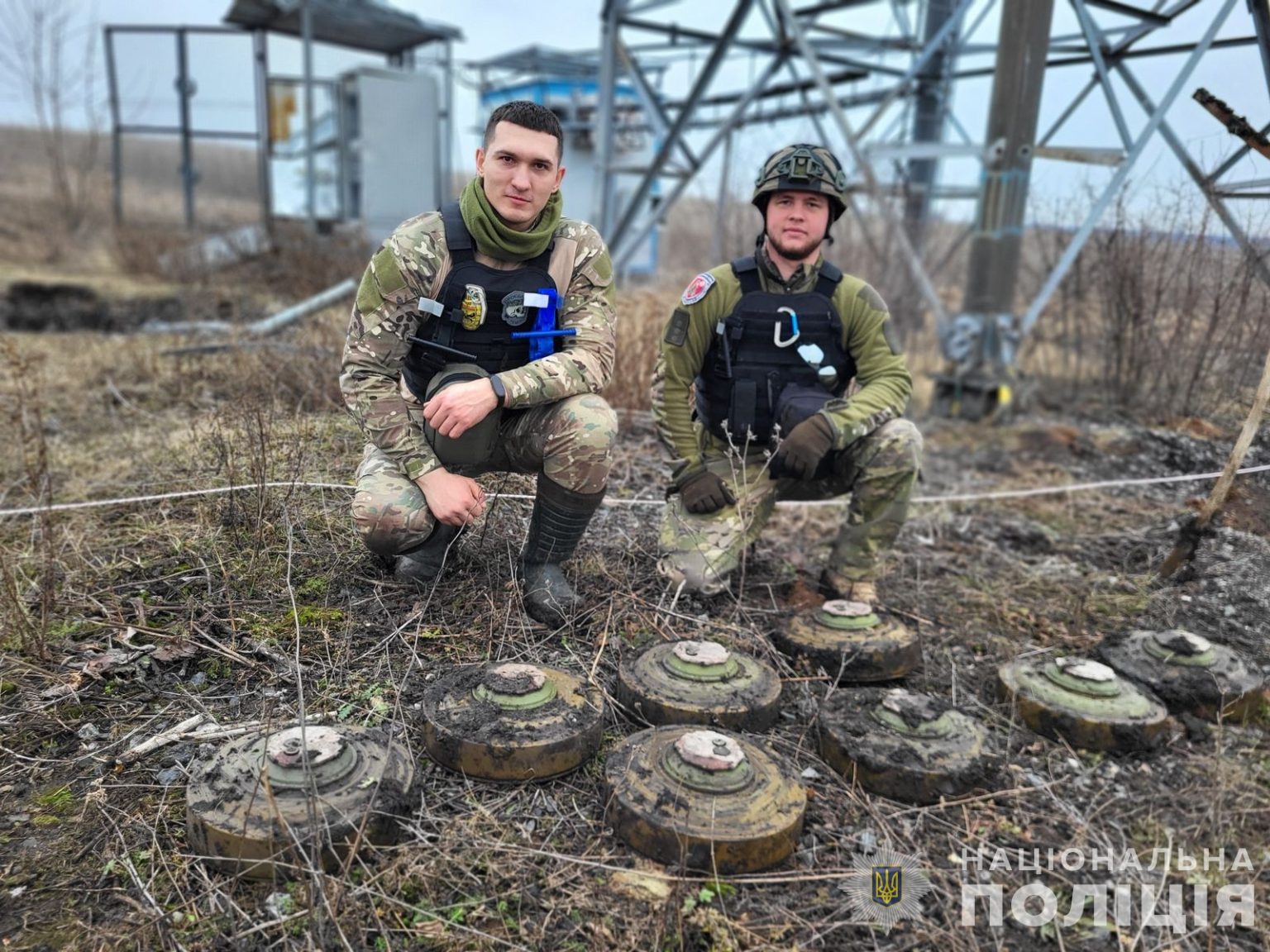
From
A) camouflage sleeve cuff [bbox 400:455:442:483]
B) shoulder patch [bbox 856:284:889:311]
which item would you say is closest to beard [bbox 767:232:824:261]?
shoulder patch [bbox 856:284:889:311]

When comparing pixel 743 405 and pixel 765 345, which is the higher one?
pixel 765 345

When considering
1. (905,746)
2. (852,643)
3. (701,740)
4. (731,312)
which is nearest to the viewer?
(701,740)

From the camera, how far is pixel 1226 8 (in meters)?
5.12

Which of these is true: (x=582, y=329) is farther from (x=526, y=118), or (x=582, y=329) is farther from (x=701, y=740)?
(x=701, y=740)

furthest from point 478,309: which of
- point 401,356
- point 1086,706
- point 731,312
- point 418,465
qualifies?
point 1086,706

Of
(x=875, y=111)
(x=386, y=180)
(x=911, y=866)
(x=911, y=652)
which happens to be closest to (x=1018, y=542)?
(x=911, y=652)

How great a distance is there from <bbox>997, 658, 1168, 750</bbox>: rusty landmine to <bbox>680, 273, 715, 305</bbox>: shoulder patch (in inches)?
65.3

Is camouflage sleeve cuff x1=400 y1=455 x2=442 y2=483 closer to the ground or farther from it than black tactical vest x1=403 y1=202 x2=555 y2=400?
closer to the ground

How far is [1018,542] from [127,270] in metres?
11.0

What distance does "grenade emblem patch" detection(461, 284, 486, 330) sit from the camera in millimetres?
2590

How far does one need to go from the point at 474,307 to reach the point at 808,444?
123 cm

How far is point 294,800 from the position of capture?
172 centimetres

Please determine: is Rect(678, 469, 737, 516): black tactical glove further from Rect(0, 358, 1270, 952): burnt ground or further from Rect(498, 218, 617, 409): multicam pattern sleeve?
Rect(498, 218, 617, 409): multicam pattern sleeve

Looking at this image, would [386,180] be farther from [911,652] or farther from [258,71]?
[911,652]
